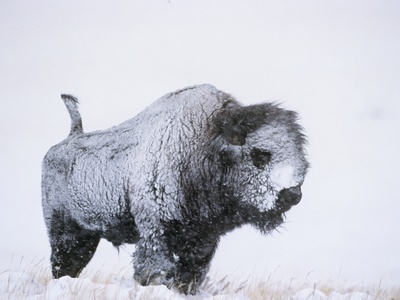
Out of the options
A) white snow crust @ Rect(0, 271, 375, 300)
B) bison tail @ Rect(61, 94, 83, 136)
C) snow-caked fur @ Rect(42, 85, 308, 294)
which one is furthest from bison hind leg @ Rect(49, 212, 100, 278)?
white snow crust @ Rect(0, 271, 375, 300)

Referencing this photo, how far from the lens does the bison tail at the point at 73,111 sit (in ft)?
15.3

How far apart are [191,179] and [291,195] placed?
0.72 metres

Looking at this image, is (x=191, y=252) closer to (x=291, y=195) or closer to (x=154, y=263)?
(x=154, y=263)

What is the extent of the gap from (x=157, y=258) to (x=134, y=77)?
1820mm

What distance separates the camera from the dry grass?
2.88m

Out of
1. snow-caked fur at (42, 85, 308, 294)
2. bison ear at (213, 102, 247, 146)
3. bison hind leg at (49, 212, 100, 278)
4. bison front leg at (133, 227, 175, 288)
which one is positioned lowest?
Answer: bison hind leg at (49, 212, 100, 278)

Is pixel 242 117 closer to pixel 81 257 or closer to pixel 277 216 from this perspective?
pixel 277 216

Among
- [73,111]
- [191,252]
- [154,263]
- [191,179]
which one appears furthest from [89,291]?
[73,111]

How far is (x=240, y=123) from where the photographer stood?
3.53 metres

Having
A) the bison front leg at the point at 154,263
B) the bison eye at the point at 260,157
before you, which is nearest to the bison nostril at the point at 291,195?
the bison eye at the point at 260,157

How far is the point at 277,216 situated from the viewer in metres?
3.49

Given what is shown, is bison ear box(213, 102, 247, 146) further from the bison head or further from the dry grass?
the dry grass

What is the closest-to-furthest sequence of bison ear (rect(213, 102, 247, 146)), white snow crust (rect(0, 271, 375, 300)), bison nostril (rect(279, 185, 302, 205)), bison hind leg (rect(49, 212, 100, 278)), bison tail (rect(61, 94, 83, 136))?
white snow crust (rect(0, 271, 375, 300)), bison nostril (rect(279, 185, 302, 205)), bison ear (rect(213, 102, 247, 146)), bison hind leg (rect(49, 212, 100, 278)), bison tail (rect(61, 94, 83, 136))

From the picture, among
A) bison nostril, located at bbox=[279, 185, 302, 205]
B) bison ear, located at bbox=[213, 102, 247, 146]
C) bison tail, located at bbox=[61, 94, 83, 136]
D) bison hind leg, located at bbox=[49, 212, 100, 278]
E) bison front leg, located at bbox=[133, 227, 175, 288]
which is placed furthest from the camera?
bison tail, located at bbox=[61, 94, 83, 136]
